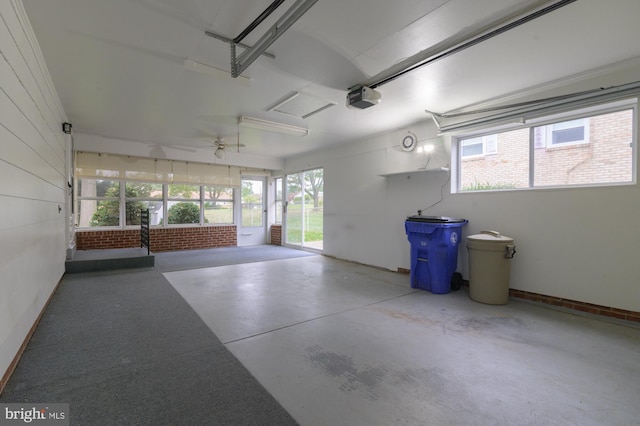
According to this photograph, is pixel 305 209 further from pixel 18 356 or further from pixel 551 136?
pixel 18 356

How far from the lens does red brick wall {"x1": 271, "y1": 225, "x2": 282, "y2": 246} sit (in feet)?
29.0

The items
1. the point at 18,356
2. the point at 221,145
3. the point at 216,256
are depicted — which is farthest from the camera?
the point at 216,256

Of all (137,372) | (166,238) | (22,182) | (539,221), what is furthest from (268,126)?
(166,238)

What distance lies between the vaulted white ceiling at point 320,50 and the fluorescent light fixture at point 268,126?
0.31 metres

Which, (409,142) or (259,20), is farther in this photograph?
(409,142)

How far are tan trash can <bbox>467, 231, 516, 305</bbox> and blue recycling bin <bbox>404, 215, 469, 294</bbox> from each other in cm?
38

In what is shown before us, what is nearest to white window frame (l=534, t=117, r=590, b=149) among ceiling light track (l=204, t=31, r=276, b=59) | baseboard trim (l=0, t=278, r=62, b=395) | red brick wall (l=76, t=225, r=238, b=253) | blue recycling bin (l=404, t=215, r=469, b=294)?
blue recycling bin (l=404, t=215, r=469, b=294)

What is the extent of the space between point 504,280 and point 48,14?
5.26 meters

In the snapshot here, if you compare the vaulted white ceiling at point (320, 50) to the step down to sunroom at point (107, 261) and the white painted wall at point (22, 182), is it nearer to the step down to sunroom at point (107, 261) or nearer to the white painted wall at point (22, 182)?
the white painted wall at point (22, 182)

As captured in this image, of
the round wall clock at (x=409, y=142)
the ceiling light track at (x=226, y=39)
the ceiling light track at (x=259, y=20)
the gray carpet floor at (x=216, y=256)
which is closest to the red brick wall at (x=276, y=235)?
the gray carpet floor at (x=216, y=256)

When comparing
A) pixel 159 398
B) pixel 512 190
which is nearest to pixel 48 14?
pixel 159 398

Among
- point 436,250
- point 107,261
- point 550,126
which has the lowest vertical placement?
point 107,261

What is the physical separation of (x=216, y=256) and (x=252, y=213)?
2423 millimetres

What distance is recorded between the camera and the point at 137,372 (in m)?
1.97
